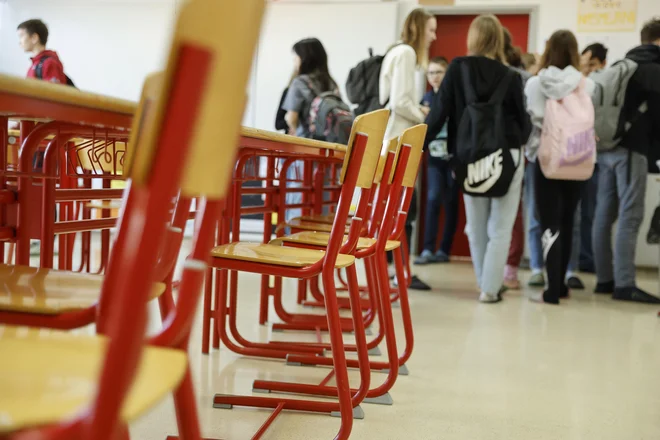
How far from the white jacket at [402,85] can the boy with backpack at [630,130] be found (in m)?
1.18

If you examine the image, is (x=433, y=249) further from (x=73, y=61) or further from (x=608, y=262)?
(x=73, y=61)

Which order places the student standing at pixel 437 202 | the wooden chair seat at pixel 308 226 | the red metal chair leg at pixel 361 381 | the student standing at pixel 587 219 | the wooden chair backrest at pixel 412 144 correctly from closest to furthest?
1. the red metal chair leg at pixel 361 381
2. the wooden chair backrest at pixel 412 144
3. the wooden chair seat at pixel 308 226
4. the student standing at pixel 587 219
5. the student standing at pixel 437 202

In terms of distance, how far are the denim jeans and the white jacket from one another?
131 cm

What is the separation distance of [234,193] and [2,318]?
1.53 m

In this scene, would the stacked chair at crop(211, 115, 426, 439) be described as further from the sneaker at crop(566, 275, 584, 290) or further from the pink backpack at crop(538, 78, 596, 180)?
the sneaker at crop(566, 275, 584, 290)

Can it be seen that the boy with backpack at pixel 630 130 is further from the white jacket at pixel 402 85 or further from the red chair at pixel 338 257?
the red chair at pixel 338 257

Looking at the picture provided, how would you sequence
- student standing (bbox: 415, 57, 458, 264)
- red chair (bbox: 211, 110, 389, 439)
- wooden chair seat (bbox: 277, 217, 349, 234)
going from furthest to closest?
student standing (bbox: 415, 57, 458, 264)
wooden chair seat (bbox: 277, 217, 349, 234)
red chair (bbox: 211, 110, 389, 439)

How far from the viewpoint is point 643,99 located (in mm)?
4051

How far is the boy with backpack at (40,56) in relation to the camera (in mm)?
3988

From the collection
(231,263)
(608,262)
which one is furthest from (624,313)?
(231,263)

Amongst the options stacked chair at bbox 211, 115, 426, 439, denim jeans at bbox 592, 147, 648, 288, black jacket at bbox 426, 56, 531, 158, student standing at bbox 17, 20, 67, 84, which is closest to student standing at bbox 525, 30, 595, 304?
black jacket at bbox 426, 56, 531, 158

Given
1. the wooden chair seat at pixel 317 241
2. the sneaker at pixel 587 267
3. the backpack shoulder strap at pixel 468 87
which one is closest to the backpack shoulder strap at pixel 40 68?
the backpack shoulder strap at pixel 468 87

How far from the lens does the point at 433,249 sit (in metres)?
5.78

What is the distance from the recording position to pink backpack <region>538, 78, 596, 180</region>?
12.2 feet
